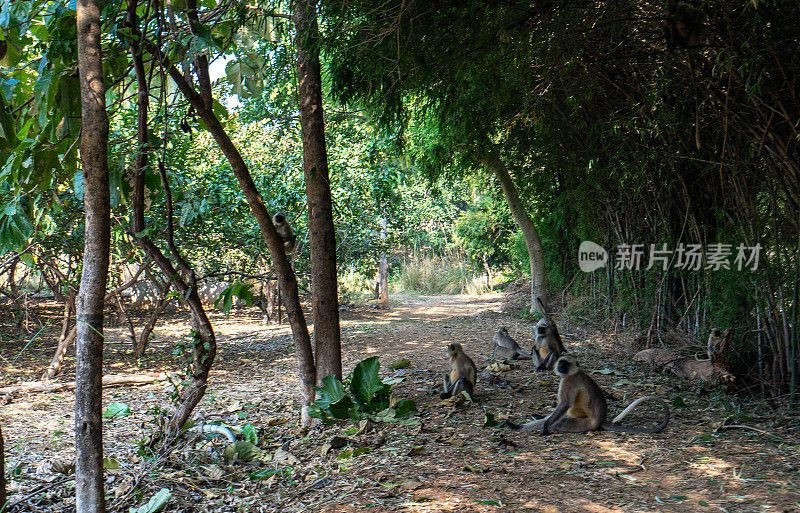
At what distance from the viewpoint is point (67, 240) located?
737cm

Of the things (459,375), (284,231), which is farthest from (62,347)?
(459,375)

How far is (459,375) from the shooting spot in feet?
17.6

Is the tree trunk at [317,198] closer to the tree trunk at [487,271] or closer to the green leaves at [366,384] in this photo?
the green leaves at [366,384]

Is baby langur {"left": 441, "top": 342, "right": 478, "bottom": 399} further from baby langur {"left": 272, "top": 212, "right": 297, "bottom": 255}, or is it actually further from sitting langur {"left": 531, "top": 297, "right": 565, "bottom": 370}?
baby langur {"left": 272, "top": 212, "right": 297, "bottom": 255}

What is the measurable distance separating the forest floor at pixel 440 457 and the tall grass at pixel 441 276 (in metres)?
12.5

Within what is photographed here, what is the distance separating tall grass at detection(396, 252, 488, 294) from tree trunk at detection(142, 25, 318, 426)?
1468 centimetres

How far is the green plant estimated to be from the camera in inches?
Answer: 175

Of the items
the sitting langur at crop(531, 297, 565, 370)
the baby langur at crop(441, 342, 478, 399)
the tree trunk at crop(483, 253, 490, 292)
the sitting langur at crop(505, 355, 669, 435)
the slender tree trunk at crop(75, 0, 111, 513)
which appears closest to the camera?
the slender tree trunk at crop(75, 0, 111, 513)


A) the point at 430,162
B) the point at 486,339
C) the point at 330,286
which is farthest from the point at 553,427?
the point at 430,162

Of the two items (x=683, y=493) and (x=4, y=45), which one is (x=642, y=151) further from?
(x=4, y=45)

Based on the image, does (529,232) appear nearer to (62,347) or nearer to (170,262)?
(62,347)

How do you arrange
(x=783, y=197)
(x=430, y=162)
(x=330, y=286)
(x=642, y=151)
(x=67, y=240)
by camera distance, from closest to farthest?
1. (x=330, y=286)
2. (x=783, y=197)
3. (x=642, y=151)
4. (x=67, y=240)
5. (x=430, y=162)

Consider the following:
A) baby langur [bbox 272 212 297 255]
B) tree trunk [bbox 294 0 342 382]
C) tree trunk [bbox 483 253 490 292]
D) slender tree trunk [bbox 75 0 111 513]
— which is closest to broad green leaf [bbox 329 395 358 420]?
tree trunk [bbox 294 0 342 382]

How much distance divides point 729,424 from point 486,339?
491 cm
